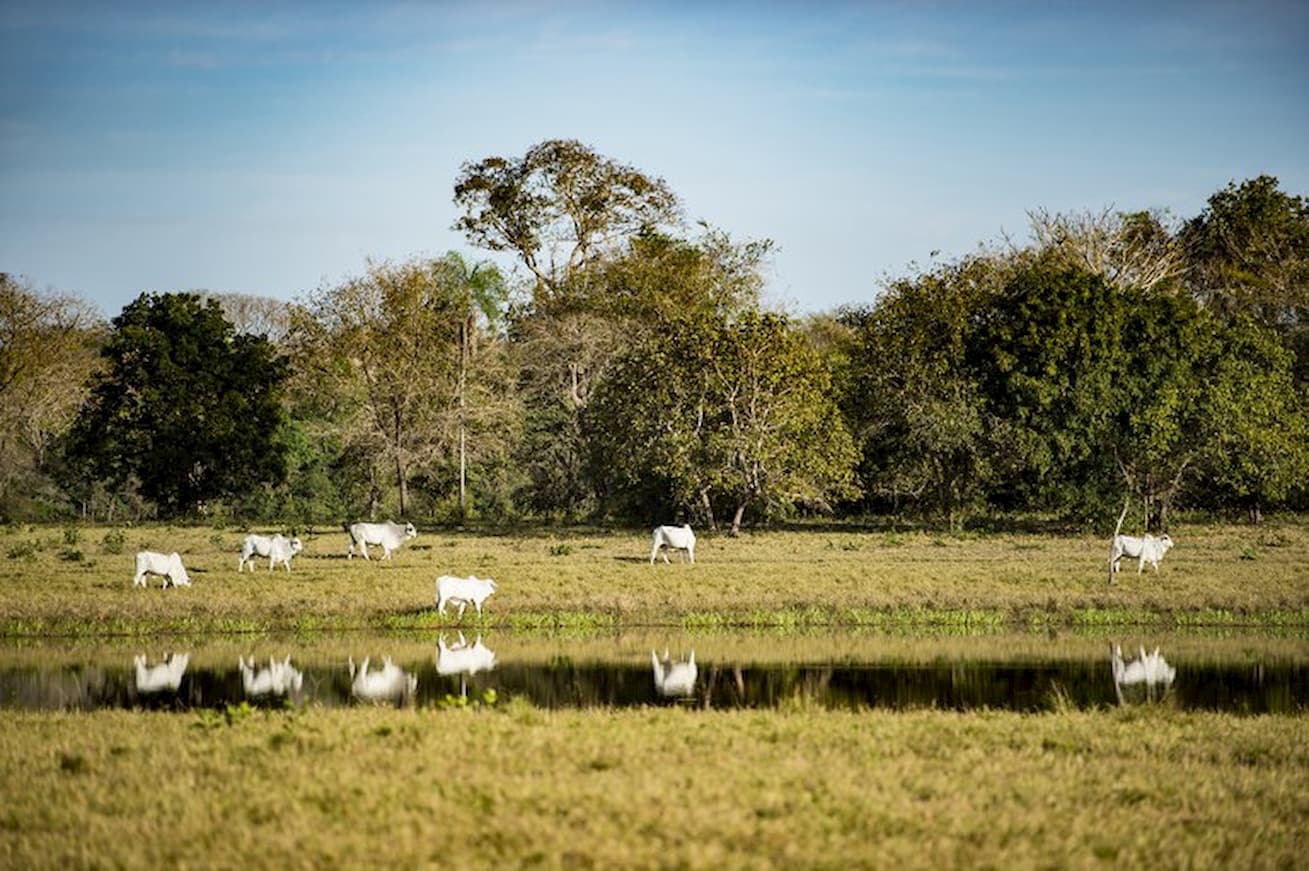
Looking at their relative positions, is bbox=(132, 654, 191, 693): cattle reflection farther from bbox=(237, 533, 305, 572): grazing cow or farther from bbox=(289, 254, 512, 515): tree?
bbox=(289, 254, 512, 515): tree

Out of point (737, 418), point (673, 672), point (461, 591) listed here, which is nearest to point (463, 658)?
point (673, 672)

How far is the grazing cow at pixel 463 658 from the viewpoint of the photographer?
22636 mm

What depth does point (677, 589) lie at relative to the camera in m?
31.2

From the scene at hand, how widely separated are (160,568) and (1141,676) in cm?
2057

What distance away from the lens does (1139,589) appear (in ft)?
100

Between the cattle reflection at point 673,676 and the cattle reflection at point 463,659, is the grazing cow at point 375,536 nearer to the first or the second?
the cattle reflection at point 463,659

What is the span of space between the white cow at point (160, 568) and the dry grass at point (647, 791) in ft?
46.5

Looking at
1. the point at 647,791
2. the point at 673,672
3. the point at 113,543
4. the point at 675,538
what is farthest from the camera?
the point at 113,543

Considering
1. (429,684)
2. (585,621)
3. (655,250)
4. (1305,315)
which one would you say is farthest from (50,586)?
(1305,315)

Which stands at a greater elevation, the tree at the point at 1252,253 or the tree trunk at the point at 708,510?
the tree at the point at 1252,253

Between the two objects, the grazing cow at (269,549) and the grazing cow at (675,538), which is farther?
the grazing cow at (675,538)

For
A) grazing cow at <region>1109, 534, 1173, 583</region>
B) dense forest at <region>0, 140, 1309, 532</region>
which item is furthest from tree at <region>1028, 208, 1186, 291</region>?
grazing cow at <region>1109, 534, 1173, 583</region>

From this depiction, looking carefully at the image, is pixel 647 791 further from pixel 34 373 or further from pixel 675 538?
pixel 34 373

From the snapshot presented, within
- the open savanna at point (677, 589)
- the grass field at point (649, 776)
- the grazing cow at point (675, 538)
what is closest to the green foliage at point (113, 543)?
the open savanna at point (677, 589)
